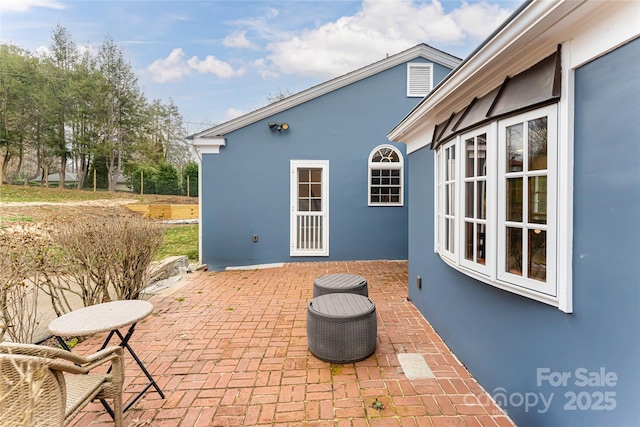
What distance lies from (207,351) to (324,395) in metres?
1.52

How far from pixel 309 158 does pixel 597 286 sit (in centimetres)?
676

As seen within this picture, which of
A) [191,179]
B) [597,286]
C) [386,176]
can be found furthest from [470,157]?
[191,179]

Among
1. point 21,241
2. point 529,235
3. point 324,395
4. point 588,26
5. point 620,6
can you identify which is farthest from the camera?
point 21,241

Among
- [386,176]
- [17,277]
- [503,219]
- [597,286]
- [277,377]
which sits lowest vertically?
[277,377]

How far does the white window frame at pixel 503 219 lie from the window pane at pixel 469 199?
4cm

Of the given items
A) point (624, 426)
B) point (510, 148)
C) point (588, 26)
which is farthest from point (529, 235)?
point (588, 26)

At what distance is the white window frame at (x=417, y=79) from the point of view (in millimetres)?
7957

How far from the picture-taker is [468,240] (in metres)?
2.65

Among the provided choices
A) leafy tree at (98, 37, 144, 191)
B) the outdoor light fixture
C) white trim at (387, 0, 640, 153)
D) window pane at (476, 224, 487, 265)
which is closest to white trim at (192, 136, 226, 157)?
the outdoor light fixture

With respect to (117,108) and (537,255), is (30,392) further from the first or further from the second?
(117,108)

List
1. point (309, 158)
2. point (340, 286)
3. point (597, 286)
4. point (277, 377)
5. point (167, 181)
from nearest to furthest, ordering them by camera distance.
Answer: point (597, 286)
point (277, 377)
point (340, 286)
point (309, 158)
point (167, 181)

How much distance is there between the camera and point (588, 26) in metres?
1.54

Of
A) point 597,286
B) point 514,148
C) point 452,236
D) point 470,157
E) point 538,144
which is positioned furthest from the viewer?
point 452,236

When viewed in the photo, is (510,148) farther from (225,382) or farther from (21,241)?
(21,241)
